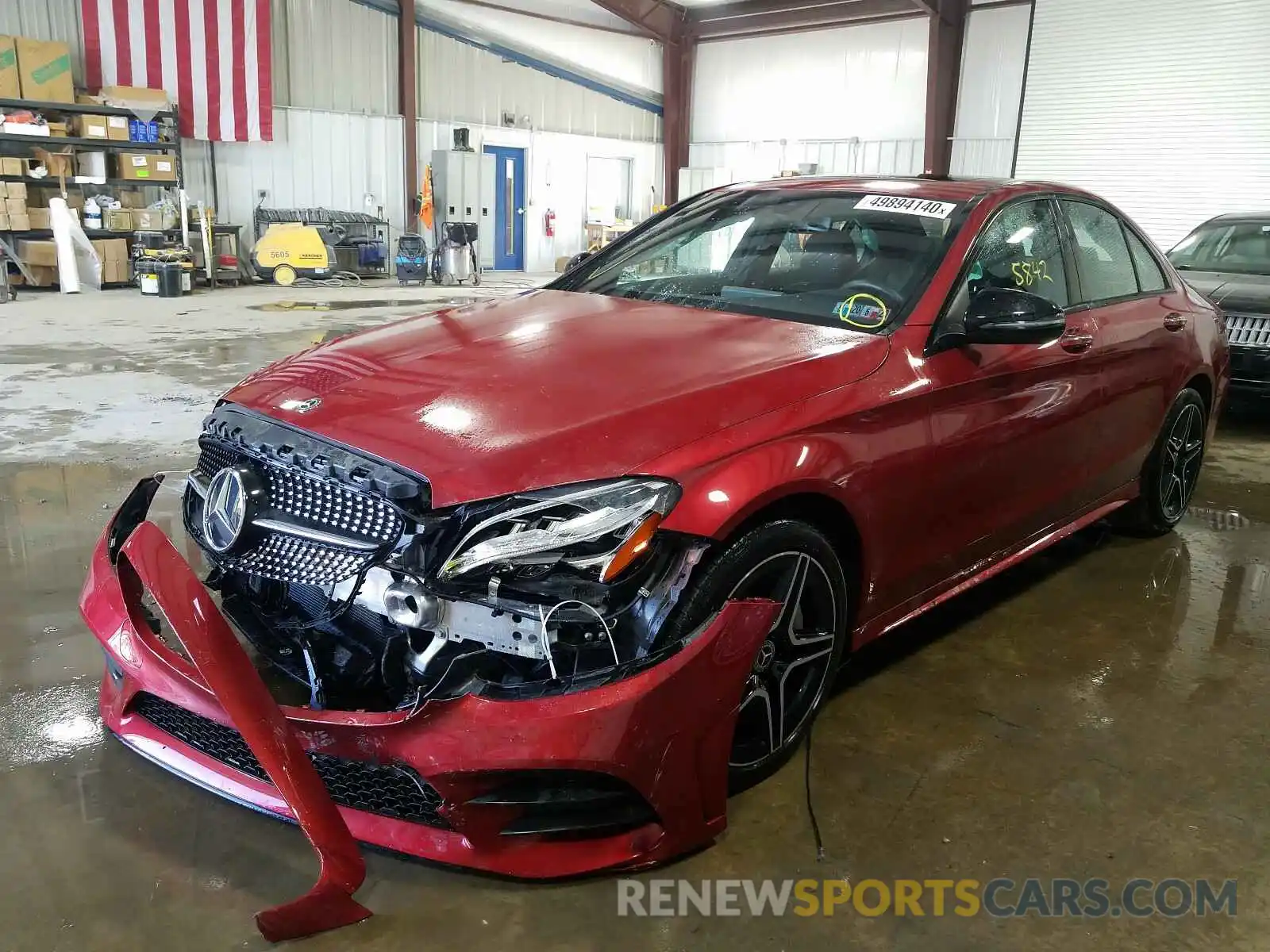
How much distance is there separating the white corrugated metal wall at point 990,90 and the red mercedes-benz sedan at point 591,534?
13642 millimetres

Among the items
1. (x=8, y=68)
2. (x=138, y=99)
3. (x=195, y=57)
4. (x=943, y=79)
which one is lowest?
(x=138, y=99)

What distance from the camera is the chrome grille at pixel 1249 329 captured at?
5562mm

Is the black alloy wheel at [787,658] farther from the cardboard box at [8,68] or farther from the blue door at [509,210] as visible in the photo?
the blue door at [509,210]

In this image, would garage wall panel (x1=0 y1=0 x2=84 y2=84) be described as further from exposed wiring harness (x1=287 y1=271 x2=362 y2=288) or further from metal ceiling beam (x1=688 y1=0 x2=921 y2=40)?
metal ceiling beam (x1=688 y1=0 x2=921 y2=40)

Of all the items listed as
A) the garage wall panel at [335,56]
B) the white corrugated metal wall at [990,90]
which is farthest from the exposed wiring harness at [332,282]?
the white corrugated metal wall at [990,90]

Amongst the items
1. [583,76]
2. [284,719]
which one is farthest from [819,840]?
[583,76]

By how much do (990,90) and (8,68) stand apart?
542 inches

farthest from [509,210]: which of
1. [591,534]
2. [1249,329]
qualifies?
[591,534]

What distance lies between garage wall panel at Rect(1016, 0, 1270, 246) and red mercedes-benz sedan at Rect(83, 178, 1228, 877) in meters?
12.1

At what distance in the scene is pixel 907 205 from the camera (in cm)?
271

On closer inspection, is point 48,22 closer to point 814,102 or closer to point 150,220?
point 150,220

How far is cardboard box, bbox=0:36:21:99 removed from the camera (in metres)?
11.5

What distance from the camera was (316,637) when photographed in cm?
186

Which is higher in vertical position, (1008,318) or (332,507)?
(1008,318)
